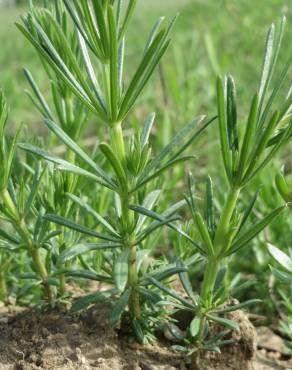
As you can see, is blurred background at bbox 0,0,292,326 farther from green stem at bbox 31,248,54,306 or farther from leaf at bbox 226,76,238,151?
green stem at bbox 31,248,54,306

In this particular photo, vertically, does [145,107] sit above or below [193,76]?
below

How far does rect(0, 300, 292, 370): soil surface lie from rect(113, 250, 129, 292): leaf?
0.76 feet

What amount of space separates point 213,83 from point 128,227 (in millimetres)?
1945

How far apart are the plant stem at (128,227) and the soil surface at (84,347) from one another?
0.09 m

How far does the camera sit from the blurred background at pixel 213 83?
1.74 m

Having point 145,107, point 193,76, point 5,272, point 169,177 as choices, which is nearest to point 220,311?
point 5,272

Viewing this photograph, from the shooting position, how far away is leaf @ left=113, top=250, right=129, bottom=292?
100cm

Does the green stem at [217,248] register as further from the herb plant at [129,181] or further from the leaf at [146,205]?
the leaf at [146,205]

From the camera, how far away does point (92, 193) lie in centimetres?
163

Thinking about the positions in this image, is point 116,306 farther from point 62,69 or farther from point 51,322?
point 62,69

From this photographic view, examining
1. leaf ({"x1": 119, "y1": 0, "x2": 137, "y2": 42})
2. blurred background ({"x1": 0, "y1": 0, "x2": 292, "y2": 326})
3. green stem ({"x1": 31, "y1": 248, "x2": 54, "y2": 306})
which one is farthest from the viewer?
blurred background ({"x1": 0, "y1": 0, "x2": 292, "y2": 326})

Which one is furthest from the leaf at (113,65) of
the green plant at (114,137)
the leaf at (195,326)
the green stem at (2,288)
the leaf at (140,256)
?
the green stem at (2,288)

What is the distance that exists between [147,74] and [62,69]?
17 centimetres

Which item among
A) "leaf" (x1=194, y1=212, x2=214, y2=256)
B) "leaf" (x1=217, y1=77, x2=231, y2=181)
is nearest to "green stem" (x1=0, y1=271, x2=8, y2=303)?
"leaf" (x1=194, y1=212, x2=214, y2=256)
